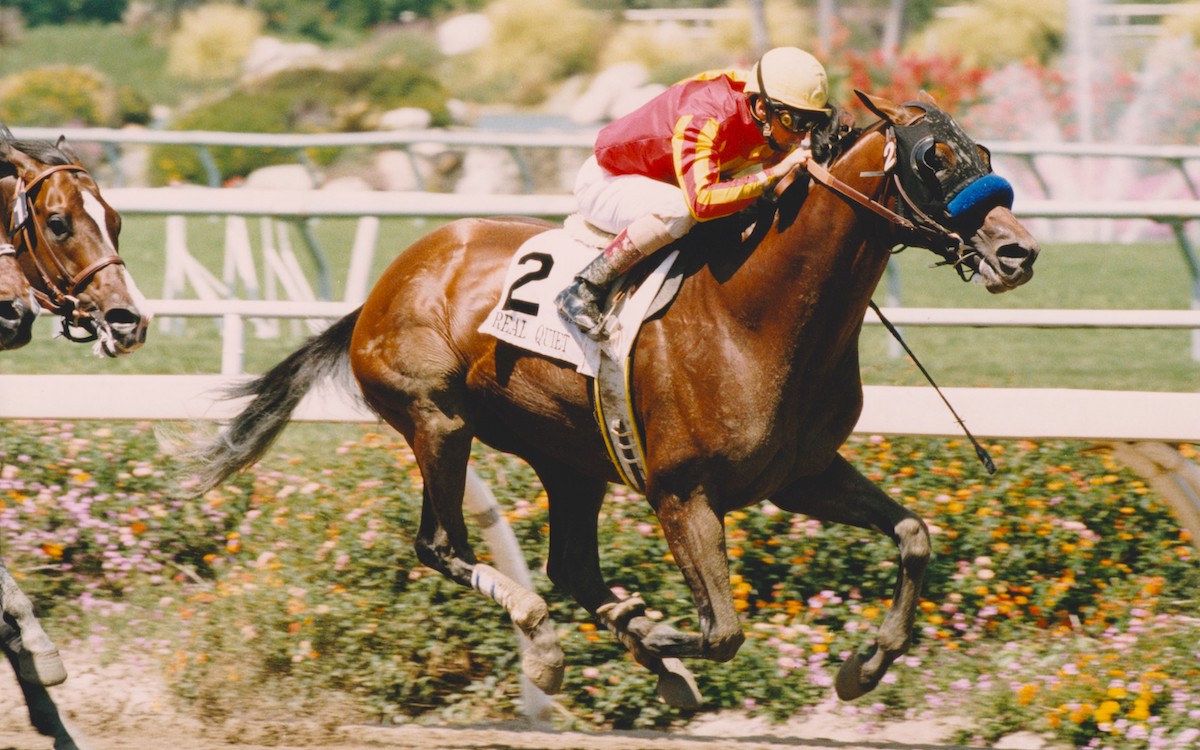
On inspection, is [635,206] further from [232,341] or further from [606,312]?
[232,341]

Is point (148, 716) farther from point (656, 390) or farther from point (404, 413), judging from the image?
point (656, 390)

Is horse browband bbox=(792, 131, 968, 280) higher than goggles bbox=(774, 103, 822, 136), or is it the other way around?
goggles bbox=(774, 103, 822, 136)

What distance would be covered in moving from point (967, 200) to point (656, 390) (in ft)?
2.95

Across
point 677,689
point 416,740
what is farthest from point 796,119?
point 416,740

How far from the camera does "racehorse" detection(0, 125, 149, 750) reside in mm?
4051

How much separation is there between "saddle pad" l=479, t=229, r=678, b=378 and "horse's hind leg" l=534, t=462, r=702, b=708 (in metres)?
0.54

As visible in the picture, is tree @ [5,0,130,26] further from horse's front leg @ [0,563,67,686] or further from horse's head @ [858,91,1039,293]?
horse's head @ [858,91,1039,293]

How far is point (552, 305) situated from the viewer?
432cm

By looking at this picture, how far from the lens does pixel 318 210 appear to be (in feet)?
19.3

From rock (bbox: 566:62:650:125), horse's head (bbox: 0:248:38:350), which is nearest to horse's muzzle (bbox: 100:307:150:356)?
horse's head (bbox: 0:248:38:350)

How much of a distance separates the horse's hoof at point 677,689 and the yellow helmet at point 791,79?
1523 mm

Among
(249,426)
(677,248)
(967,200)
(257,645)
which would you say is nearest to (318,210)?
(249,426)

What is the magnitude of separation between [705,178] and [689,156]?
0.09 meters

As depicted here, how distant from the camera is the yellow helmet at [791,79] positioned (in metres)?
3.88
